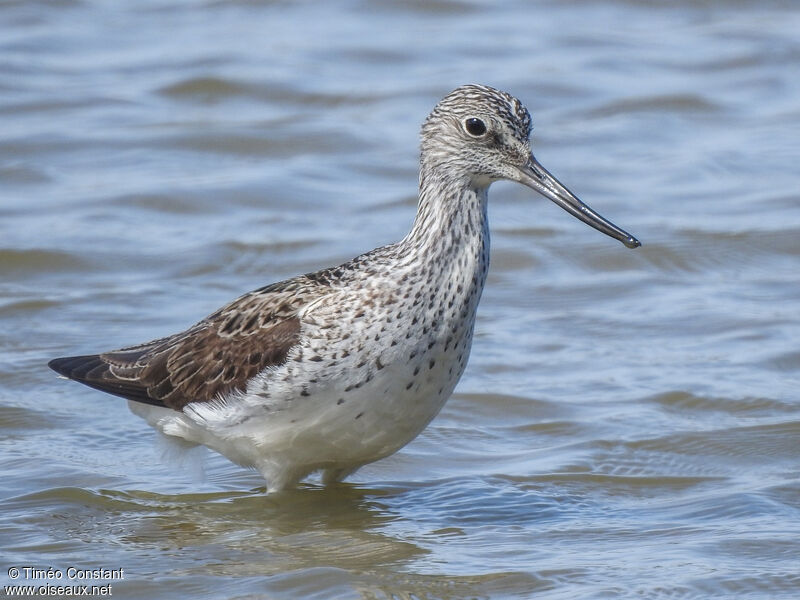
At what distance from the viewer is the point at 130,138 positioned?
599 inches

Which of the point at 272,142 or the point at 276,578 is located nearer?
the point at 276,578

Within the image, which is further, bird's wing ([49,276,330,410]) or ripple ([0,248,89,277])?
ripple ([0,248,89,277])

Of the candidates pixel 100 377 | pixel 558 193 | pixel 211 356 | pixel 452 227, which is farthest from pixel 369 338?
pixel 100 377

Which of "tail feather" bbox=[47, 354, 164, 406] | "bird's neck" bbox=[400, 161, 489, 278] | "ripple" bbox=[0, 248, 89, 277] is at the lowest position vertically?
"tail feather" bbox=[47, 354, 164, 406]

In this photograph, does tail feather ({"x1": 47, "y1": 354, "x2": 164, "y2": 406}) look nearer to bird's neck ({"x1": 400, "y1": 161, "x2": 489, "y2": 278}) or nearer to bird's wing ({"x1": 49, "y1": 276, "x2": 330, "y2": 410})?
Result: bird's wing ({"x1": 49, "y1": 276, "x2": 330, "y2": 410})

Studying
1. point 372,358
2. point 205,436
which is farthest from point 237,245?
point 372,358

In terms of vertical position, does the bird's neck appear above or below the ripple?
above

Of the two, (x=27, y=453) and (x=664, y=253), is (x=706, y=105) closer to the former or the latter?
(x=664, y=253)

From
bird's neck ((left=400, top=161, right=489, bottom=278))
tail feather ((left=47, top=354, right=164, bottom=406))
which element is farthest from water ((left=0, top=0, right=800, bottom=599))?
bird's neck ((left=400, top=161, right=489, bottom=278))

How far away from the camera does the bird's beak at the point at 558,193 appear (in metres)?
8.28

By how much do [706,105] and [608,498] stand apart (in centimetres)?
795

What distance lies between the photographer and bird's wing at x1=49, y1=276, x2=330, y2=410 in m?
8.22

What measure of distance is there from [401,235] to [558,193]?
4733 mm

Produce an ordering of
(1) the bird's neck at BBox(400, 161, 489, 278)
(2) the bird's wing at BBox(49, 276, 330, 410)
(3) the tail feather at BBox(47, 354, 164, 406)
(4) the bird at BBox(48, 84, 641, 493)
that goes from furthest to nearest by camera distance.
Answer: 1. (3) the tail feather at BBox(47, 354, 164, 406)
2. (2) the bird's wing at BBox(49, 276, 330, 410)
3. (1) the bird's neck at BBox(400, 161, 489, 278)
4. (4) the bird at BBox(48, 84, 641, 493)
